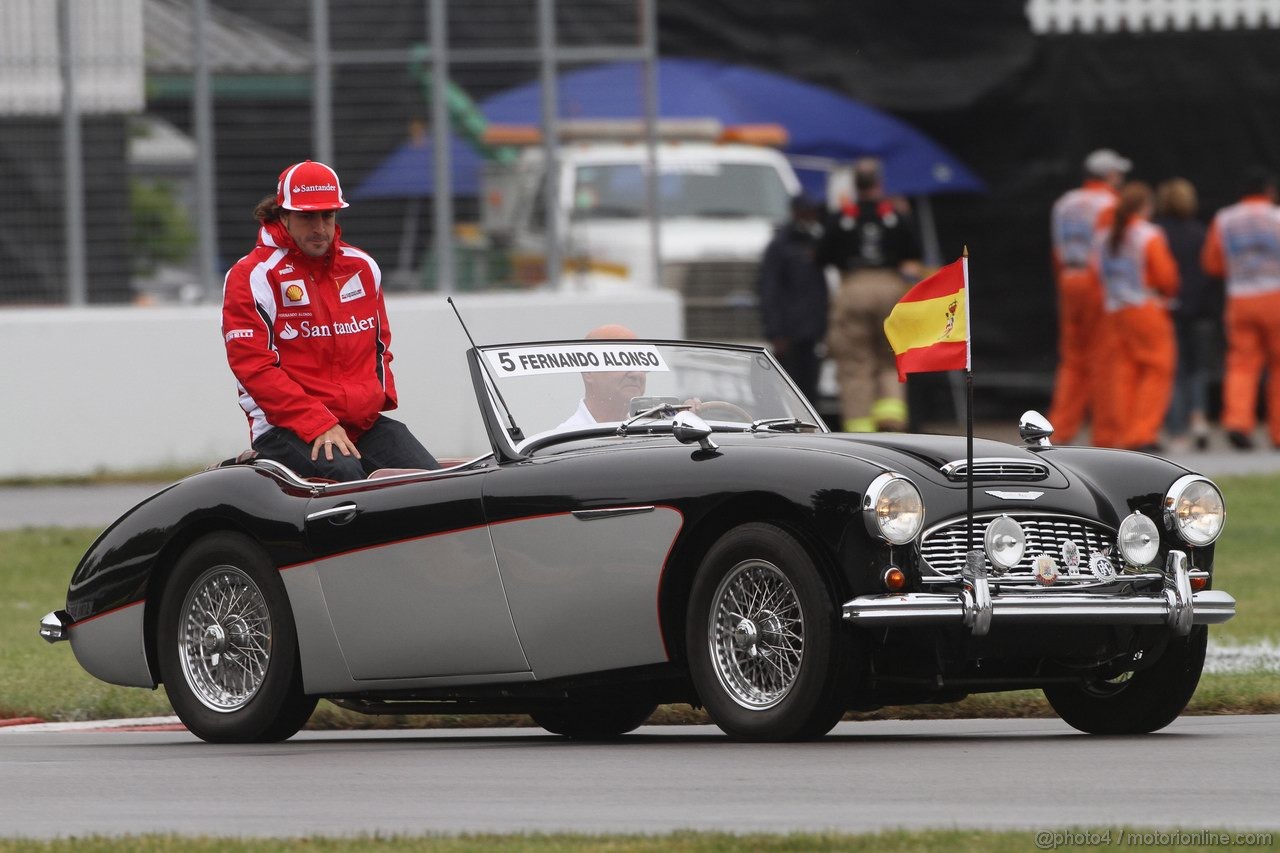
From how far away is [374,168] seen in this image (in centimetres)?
1959

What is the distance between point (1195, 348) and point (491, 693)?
15.3 metres

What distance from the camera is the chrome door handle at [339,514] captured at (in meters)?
8.26

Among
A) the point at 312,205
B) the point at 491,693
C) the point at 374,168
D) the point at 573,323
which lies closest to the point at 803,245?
the point at 573,323

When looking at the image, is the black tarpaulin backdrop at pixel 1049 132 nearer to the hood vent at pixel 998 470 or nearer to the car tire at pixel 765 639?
the hood vent at pixel 998 470

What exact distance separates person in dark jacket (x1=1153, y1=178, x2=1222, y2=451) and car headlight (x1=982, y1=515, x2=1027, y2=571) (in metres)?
13.9

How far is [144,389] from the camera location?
18562 mm

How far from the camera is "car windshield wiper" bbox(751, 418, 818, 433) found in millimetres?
8484

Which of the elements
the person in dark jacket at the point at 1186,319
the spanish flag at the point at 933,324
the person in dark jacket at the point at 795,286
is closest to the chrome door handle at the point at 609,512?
the spanish flag at the point at 933,324

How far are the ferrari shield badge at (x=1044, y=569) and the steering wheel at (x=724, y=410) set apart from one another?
140cm

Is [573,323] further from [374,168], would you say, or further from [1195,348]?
[1195,348]

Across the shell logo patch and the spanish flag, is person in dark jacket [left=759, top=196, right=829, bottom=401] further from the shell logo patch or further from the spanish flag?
the spanish flag

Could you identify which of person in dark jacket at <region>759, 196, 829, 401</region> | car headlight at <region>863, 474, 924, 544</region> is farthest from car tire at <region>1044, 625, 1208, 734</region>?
person in dark jacket at <region>759, 196, 829, 401</region>

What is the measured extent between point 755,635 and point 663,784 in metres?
0.74

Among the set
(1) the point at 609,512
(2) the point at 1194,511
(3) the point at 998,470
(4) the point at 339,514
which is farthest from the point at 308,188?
(2) the point at 1194,511
